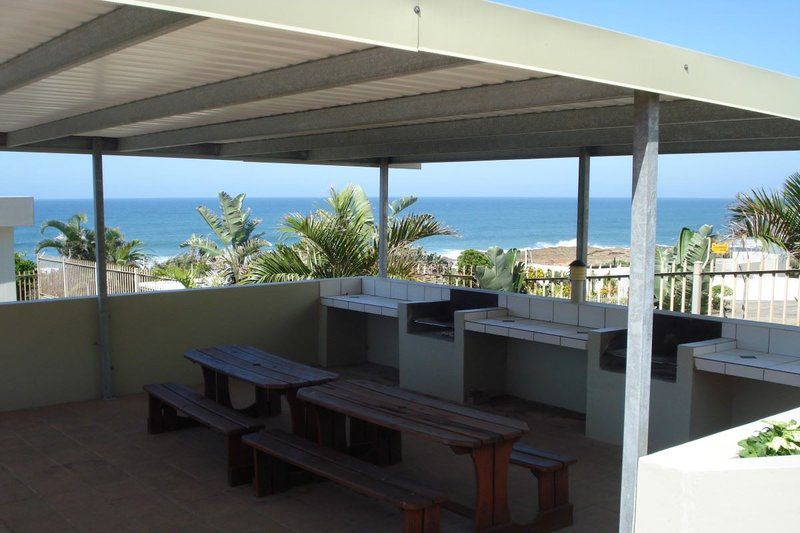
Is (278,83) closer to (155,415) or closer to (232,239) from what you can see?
(155,415)

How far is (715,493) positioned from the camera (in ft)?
9.66

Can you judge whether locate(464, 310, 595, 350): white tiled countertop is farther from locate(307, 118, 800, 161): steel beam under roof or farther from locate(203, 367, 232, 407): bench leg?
locate(203, 367, 232, 407): bench leg

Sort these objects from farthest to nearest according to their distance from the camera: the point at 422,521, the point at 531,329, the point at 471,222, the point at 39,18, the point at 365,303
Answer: the point at 471,222 → the point at 365,303 → the point at 531,329 → the point at 422,521 → the point at 39,18

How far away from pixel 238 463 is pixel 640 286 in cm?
332

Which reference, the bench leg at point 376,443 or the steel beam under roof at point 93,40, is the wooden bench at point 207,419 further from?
the steel beam under roof at point 93,40

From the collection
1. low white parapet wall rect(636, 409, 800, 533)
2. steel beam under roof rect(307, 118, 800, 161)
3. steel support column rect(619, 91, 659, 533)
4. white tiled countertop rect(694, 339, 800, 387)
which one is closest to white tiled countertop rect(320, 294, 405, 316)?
steel beam under roof rect(307, 118, 800, 161)

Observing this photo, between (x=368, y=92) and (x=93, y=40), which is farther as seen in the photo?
(x=368, y=92)

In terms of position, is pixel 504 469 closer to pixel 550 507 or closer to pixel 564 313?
pixel 550 507

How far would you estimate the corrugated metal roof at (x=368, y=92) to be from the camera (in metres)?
3.83

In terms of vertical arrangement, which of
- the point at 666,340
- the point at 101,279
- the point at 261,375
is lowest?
the point at 261,375

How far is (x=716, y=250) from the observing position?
7930 millimetres

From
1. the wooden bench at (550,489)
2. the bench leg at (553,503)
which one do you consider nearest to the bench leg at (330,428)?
the wooden bench at (550,489)

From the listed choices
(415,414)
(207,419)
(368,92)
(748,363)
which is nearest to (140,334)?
(207,419)

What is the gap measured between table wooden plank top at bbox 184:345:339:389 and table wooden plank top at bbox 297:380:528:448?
203mm
